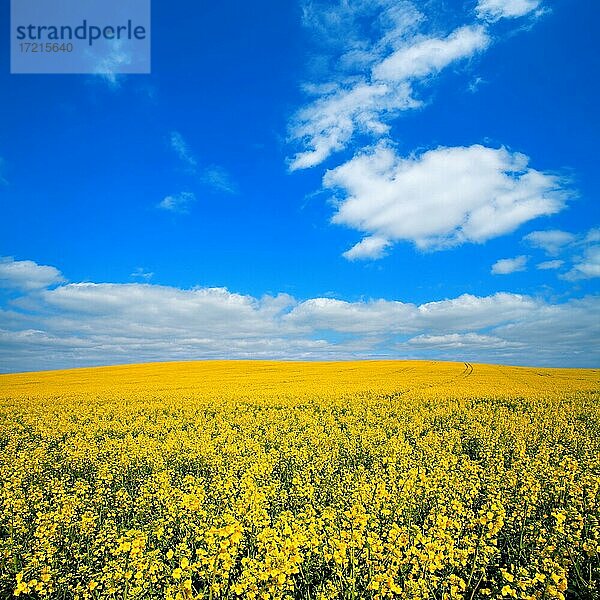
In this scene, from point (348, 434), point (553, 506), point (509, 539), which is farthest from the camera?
point (348, 434)

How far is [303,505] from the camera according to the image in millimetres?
7852

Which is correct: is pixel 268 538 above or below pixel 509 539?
above

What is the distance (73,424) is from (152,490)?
9.26m

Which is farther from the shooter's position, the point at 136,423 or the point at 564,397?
the point at 564,397

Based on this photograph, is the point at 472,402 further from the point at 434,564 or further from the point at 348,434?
the point at 434,564

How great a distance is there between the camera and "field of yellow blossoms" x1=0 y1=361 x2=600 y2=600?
192 inches

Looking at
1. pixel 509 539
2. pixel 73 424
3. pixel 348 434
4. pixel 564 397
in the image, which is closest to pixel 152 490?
pixel 509 539

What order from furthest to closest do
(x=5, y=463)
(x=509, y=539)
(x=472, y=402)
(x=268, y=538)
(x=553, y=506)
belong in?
(x=472, y=402) < (x=5, y=463) < (x=553, y=506) < (x=509, y=539) < (x=268, y=538)

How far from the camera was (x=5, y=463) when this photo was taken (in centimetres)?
1041

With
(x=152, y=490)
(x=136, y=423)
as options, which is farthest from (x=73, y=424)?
(x=152, y=490)

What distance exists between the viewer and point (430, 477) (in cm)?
809

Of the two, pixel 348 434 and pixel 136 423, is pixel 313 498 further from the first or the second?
pixel 136 423

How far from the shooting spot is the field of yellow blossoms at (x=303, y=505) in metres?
4.88

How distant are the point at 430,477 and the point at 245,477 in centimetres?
342
